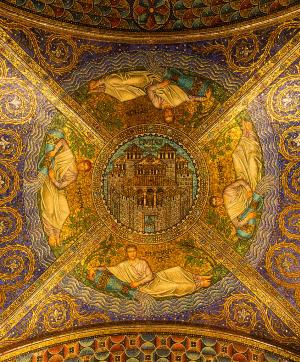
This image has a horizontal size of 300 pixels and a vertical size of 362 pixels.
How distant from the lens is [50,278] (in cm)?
1248

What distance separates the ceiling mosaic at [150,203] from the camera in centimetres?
1209

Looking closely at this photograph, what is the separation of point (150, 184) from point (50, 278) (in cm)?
245

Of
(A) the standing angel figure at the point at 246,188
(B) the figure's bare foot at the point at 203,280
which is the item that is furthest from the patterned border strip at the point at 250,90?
(B) the figure's bare foot at the point at 203,280

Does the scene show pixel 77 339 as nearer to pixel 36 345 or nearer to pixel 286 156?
pixel 36 345

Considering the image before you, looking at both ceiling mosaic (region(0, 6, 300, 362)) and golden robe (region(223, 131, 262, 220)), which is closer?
ceiling mosaic (region(0, 6, 300, 362))

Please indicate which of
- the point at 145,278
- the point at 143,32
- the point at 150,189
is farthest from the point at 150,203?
the point at 143,32

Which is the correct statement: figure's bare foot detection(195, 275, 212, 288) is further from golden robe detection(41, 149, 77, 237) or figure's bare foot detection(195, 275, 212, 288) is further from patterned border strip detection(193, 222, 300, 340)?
golden robe detection(41, 149, 77, 237)

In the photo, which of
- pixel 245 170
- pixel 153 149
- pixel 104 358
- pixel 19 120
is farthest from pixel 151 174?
pixel 104 358

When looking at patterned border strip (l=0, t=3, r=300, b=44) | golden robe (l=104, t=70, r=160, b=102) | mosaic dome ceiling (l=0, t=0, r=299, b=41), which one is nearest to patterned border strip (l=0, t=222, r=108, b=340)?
golden robe (l=104, t=70, r=160, b=102)

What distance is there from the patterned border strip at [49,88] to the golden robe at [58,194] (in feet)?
1.97

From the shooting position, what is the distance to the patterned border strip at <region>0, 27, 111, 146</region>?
11625 mm

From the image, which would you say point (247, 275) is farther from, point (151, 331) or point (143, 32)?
point (143, 32)

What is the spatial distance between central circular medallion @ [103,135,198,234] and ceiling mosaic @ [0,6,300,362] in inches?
0.8

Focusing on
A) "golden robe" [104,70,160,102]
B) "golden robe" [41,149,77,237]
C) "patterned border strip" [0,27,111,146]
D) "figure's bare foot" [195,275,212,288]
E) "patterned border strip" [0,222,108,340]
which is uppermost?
"golden robe" [104,70,160,102]
